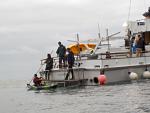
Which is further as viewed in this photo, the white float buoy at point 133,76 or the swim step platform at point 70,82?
the swim step platform at point 70,82

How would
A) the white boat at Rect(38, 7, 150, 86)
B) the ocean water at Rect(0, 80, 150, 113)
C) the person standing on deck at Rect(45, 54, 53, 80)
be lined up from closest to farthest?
the ocean water at Rect(0, 80, 150, 113), the white boat at Rect(38, 7, 150, 86), the person standing on deck at Rect(45, 54, 53, 80)

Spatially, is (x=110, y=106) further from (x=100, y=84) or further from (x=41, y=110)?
(x=100, y=84)

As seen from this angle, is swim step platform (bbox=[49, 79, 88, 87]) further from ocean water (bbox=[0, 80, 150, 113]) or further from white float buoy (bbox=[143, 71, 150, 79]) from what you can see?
ocean water (bbox=[0, 80, 150, 113])

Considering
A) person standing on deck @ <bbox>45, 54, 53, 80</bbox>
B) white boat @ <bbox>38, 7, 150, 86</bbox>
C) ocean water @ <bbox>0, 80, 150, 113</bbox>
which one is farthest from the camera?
person standing on deck @ <bbox>45, 54, 53, 80</bbox>

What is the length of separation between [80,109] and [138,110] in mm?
2609

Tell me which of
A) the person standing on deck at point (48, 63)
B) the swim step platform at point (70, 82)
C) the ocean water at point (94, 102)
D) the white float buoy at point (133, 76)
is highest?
the person standing on deck at point (48, 63)

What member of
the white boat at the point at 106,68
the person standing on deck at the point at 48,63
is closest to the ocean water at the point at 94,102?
the white boat at the point at 106,68

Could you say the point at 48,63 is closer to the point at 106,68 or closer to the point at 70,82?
the point at 70,82

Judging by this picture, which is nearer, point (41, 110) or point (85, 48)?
point (41, 110)

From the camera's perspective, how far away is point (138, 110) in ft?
57.1

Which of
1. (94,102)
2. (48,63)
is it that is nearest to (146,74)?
(48,63)

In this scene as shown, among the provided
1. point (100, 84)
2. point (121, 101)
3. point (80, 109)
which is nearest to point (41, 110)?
point (80, 109)

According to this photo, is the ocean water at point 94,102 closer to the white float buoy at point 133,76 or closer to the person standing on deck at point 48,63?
the white float buoy at point 133,76

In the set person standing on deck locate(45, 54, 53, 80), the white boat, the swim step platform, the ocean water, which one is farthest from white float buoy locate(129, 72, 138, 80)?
person standing on deck locate(45, 54, 53, 80)
